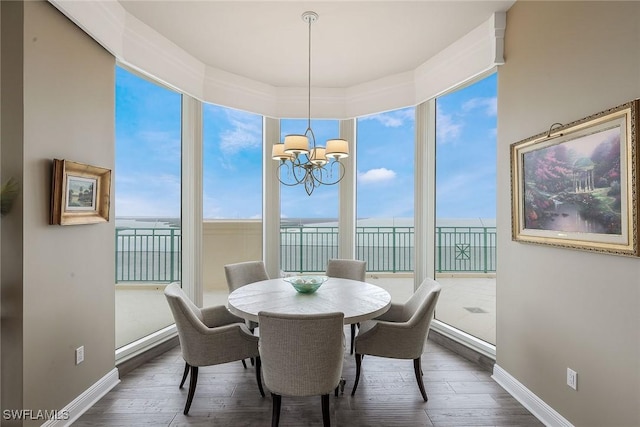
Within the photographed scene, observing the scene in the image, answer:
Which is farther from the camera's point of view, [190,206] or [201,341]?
[190,206]

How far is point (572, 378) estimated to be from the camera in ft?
6.50

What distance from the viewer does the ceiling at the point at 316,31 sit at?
2590mm

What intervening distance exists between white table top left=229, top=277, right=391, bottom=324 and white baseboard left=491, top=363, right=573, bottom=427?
1.21 meters

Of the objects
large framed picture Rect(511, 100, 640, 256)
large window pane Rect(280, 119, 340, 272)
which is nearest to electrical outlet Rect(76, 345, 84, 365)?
large window pane Rect(280, 119, 340, 272)

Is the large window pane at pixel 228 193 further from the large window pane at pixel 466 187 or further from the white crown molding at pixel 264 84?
the large window pane at pixel 466 187

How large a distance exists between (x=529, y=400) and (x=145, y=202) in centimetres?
383

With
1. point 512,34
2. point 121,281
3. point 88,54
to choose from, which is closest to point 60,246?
point 121,281

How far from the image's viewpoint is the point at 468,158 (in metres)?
3.56

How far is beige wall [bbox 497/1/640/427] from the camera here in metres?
1.66

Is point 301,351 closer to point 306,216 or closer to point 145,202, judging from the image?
point 145,202

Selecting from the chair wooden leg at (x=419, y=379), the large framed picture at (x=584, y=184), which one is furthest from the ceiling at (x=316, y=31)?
the chair wooden leg at (x=419, y=379)

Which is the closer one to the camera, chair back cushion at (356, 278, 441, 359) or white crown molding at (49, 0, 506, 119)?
chair back cushion at (356, 278, 441, 359)

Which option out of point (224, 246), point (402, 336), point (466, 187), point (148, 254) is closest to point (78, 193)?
point (148, 254)

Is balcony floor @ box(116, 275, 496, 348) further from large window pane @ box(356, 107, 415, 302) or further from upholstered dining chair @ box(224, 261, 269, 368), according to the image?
upholstered dining chair @ box(224, 261, 269, 368)
